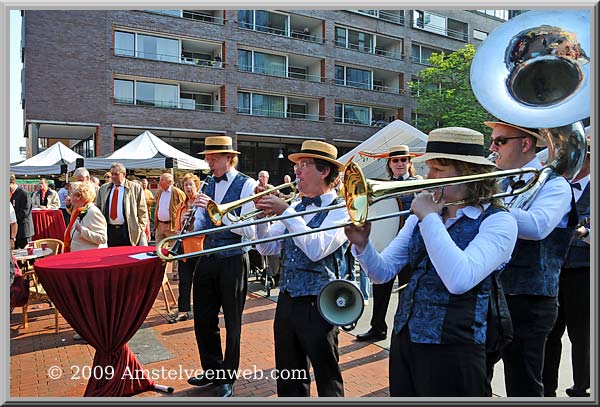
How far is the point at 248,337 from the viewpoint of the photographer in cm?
447

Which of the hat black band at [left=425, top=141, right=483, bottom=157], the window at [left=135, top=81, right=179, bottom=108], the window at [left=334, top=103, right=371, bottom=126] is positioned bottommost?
the hat black band at [left=425, top=141, right=483, bottom=157]

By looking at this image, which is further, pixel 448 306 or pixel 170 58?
pixel 170 58

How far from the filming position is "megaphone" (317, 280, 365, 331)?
7.33 feet

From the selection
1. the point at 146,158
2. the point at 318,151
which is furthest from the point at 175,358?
the point at 146,158

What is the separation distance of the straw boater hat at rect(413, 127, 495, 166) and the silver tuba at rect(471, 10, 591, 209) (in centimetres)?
53

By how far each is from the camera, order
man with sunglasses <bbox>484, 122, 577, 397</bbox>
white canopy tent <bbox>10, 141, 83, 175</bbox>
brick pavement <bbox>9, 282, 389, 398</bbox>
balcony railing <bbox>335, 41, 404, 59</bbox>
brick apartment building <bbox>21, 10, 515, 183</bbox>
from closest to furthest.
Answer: man with sunglasses <bbox>484, 122, 577, 397</bbox>, brick pavement <bbox>9, 282, 389, 398</bbox>, white canopy tent <bbox>10, 141, 83, 175</bbox>, balcony railing <bbox>335, 41, 404, 59</bbox>, brick apartment building <bbox>21, 10, 515, 183</bbox>

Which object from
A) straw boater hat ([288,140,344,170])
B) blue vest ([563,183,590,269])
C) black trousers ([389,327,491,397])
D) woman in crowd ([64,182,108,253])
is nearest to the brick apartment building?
woman in crowd ([64,182,108,253])

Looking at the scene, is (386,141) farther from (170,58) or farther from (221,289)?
(170,58)

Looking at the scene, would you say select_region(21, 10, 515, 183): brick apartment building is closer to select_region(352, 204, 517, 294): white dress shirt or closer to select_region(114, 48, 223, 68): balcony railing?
select_region(114, 48, 223, 68): balcony railing

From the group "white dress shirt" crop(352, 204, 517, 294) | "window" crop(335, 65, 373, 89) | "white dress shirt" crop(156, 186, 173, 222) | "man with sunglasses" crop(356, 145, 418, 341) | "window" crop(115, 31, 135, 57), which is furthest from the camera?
"window" crop(335, 65, 373, 89)

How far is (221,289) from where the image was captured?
3508 millimetres

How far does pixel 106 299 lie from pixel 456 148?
2416mm

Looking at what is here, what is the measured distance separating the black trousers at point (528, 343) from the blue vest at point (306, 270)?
996 mm

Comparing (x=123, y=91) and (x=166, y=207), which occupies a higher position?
(x=123, y=91)
